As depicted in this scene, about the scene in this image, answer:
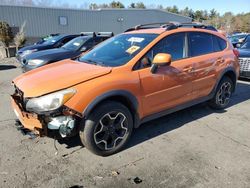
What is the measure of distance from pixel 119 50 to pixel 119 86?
0.95 m

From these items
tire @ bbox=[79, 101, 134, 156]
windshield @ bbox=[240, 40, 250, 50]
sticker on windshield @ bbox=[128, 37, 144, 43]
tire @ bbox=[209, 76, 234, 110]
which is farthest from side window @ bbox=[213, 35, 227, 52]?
windshield @ bbox=[240, 40, 250, 50]

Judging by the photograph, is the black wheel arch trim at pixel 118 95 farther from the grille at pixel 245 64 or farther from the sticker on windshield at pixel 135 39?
the grille at pixel 245 64

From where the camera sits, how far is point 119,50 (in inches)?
171

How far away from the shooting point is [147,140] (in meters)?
4.26

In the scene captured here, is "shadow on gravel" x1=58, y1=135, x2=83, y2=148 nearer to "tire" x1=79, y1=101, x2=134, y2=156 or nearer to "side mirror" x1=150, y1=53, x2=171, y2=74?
"tire" x1=79, y1=101, x2=134, y2=156

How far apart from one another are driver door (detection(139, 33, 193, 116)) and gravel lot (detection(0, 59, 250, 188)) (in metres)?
0.56

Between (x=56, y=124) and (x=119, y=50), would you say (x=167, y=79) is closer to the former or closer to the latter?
(x=119, y=50)

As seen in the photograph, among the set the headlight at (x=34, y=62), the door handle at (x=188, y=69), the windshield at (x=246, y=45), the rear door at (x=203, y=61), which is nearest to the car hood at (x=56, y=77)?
the door handle at (x=188, y=69)

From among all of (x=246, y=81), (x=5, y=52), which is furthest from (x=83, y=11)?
Answer: (x=246, y=81)

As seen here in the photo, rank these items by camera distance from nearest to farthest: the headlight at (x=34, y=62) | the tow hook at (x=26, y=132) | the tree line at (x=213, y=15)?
1. the tow hook at (x=26, y=132)
2. the headlight at (x=34, y=62)
3. the tree line at (x=213, y=15)

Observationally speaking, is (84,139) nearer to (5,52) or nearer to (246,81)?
(246,81)

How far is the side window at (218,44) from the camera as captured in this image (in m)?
5.35

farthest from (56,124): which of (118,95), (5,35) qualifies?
(5,35)

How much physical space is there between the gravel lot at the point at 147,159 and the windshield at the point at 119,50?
131 cm
